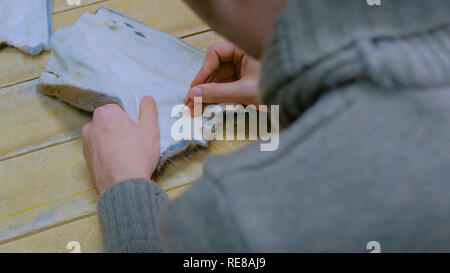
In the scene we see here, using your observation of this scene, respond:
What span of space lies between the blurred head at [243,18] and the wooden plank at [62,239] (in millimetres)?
361

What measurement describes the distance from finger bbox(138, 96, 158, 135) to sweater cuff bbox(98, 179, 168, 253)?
10 cm

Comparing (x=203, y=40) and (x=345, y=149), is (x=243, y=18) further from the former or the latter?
(x=203, y=40)

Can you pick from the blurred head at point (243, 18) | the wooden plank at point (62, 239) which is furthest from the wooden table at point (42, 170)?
the blurred head at point (243, 18)

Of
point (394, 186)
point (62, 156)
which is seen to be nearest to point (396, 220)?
point (394, 186)

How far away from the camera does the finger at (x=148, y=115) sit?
1.94 ft

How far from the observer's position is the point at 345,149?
22cm

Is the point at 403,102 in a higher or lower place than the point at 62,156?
higher

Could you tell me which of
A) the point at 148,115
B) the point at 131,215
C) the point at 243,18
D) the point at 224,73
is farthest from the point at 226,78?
the point at 243,18

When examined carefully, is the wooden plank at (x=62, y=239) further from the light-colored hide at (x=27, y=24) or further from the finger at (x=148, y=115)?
the light-colored hide at (x=27, y=24)

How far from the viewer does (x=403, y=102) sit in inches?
8.7

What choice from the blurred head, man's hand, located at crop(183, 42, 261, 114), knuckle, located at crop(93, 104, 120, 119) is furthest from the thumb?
the blurred head

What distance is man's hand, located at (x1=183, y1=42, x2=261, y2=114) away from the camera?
61 centimetres
